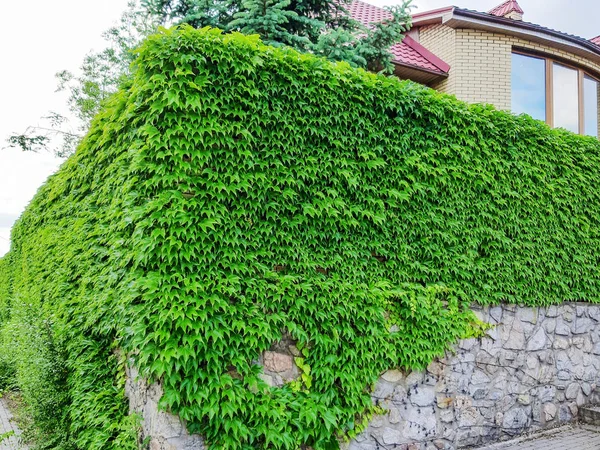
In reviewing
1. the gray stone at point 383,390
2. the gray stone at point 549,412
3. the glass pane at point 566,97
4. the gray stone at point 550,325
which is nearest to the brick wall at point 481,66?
the glass pane at point 566,97

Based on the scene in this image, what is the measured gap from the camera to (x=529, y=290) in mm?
5414

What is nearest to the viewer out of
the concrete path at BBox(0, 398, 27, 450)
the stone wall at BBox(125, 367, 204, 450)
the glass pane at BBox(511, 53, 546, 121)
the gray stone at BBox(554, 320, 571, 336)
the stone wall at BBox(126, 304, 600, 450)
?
the stone wall at BBox(125, 367, 204, 450)

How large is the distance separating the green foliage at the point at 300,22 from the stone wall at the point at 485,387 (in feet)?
13.8

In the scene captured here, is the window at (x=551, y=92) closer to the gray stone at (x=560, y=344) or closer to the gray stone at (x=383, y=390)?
the gray stone at (x=560, y=344)

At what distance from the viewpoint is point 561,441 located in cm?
519

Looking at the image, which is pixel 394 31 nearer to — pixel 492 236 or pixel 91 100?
pixel 492 236

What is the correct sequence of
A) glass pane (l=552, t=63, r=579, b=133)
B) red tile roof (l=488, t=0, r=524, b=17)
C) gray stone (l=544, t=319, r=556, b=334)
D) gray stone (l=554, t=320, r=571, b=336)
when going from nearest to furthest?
gray stone (l=544, t=319, r=556, b=334) < gray stone (l=554, t=320, r=571, b=336) < glass pane (l=552, t=63, r=579, b=133) < red tile roof (l=488, t=0, r=524, b=17)

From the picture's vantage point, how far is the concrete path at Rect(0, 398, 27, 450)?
471 cm

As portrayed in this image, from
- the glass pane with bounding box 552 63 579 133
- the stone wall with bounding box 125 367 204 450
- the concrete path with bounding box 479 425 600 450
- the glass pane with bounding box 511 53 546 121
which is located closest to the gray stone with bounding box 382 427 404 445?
the concrete path with bounding box 479 425 600 450

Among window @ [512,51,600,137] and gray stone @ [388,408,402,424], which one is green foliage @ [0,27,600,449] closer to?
gray stone @ [388,408,402,424]

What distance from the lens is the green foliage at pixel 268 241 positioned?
3.39 meters

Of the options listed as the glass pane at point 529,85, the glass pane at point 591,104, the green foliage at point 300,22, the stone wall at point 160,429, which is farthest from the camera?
the glass pane at point 591,104

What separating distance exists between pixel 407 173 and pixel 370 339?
1.69 m

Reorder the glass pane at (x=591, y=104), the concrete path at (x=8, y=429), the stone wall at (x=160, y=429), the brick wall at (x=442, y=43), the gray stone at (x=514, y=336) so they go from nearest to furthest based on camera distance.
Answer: the stone wall at (x=160, y=429) < the concrete path at (x=8, y=429) < the gray stone at (x=514, y=336) < the brick wall at (x=442, y=43) < the glass pane at (x=591, y=104)
